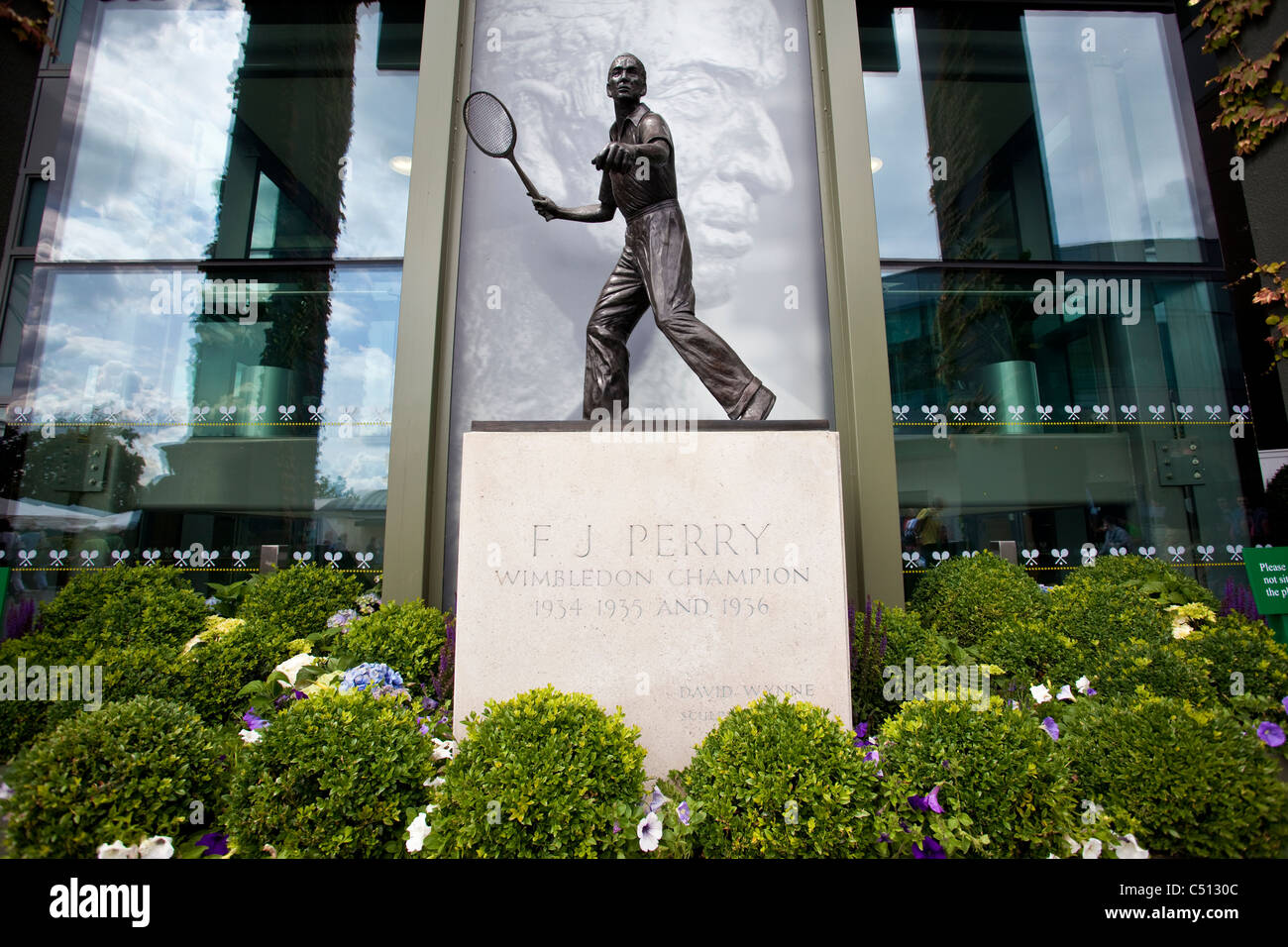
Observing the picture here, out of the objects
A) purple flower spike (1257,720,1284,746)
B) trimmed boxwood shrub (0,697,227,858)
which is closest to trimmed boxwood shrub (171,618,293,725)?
trimmed boxwood shrub (0,697,227,858)

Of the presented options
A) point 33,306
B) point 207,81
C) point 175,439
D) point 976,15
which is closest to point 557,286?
point 175,439

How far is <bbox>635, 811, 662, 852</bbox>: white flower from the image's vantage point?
235 cm

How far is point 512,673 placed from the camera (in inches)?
127

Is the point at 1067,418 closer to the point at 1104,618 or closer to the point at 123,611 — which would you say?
the point at 1104,618

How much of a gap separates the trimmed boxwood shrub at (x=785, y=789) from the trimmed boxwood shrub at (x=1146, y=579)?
310 centimetres

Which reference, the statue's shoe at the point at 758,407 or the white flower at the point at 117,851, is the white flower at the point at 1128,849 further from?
the white flower at the point at 117,851

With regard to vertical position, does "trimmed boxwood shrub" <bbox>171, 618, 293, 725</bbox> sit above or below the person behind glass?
below

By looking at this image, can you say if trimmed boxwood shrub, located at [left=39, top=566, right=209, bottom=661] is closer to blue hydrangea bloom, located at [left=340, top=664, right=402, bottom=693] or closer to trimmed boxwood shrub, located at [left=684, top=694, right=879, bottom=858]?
blue hydrangea bloom, located at [left=340, top=664, right=402, bottom=693]

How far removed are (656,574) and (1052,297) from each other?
5.41 meters

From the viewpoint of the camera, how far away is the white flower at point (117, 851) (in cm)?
220

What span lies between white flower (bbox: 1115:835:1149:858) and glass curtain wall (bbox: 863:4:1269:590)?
11.2ft

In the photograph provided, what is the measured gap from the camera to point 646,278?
4.07 m

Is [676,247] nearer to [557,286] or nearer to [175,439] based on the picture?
[557,286]

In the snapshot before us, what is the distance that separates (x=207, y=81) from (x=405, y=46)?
197 centimetres
